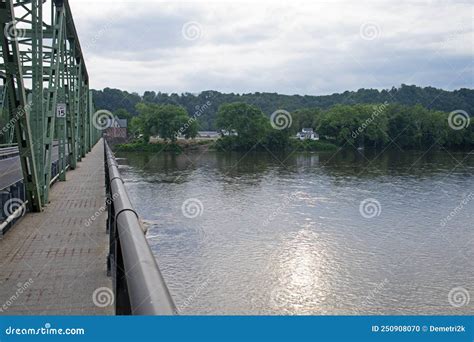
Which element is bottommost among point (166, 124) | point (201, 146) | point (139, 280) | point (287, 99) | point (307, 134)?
point (201, 146)

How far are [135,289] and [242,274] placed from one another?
568 inches

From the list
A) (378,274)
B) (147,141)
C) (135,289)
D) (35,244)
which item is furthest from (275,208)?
(147,141)

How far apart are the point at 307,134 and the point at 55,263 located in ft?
306

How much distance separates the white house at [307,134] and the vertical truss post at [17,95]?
87.5 m

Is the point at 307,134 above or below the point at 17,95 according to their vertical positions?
below

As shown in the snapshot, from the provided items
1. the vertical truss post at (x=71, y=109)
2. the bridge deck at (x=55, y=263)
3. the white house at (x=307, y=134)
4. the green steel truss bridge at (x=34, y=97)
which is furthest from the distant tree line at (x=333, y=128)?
the bridge deck at (x=55, y=263)

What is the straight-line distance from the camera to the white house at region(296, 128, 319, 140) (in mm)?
97381

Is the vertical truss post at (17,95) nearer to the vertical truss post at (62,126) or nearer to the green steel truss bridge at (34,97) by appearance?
the green steel truss bridge at (34,97)

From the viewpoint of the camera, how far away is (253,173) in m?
46.4

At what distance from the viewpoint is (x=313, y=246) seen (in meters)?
19.6

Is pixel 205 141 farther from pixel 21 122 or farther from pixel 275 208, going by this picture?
pixel 21 122

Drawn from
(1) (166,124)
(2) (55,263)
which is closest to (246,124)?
(1) (166,124)

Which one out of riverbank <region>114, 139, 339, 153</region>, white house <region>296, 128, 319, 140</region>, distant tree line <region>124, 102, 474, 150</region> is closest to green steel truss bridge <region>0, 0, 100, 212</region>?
riverbank <region>114, 139, 339, 153</region>

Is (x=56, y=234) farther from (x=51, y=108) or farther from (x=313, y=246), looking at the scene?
(x=313, y=246)
